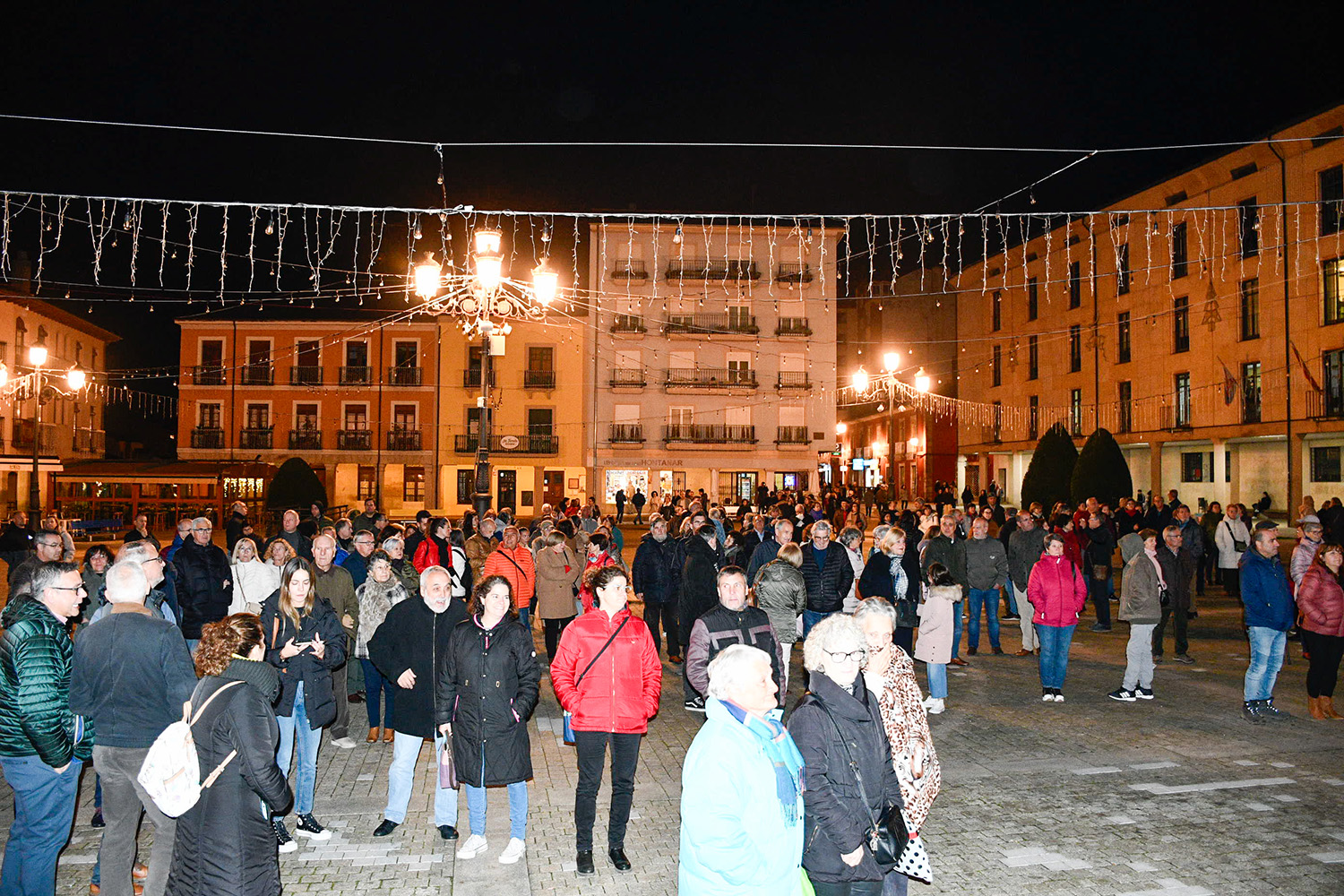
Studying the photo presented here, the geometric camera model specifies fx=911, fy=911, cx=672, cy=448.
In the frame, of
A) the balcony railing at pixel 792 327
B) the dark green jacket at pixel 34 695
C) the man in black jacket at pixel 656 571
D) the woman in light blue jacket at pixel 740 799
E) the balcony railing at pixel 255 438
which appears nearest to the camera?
the woman in light blue jacket at pixel 740 799

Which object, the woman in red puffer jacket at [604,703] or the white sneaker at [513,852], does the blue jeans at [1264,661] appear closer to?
the woman in red puffer jacket at [604,703]

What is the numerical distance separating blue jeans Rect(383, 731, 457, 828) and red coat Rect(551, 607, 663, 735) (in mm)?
921

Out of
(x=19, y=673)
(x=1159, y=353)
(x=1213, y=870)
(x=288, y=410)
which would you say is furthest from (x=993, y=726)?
(x=288, y=410)

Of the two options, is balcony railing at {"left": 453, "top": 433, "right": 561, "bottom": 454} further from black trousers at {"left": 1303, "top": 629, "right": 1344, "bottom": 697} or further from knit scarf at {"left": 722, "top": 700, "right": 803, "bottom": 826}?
knit scarf at {"left": 722, "top": 700, "right": 803, "bottom": 826}

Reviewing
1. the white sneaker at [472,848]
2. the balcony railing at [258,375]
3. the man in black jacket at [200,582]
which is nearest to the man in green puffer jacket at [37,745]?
the white sneaker at [472,848]

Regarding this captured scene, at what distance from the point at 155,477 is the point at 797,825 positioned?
35.6m

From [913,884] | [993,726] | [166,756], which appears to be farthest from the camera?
[993,726]

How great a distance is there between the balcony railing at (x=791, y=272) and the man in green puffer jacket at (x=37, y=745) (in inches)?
1616

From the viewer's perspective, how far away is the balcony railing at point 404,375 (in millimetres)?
43938

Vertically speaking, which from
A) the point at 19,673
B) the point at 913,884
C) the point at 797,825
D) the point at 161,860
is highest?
the point at 19,673

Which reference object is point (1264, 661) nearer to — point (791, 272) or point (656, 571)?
point (656, 571)

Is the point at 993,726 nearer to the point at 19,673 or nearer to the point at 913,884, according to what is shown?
the point at 913,884

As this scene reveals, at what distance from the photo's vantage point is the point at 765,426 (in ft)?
146

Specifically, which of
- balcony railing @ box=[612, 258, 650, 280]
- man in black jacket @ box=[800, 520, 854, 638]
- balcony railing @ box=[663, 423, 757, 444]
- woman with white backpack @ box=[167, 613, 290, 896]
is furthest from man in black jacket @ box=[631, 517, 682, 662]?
balcony railing @ box=[612, 258, 650, 280]
